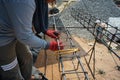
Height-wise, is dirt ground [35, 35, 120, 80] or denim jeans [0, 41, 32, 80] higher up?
denim jeans [0, 41, 32, 80]

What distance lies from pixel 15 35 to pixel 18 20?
0.86 feet

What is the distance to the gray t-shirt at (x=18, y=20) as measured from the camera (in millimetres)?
1931

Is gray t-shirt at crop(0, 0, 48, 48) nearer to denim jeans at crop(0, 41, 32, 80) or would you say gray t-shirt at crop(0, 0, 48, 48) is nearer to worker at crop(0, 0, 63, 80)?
worker at crop(0, 0, 63, 80)

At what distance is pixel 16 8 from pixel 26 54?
1.00 metres

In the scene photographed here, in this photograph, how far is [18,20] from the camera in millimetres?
1977

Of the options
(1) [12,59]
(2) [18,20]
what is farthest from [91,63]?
(2) [18,20]

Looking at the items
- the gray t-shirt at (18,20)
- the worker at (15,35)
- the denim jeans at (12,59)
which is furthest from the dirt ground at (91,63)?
the gray t-shirt at (18,20)

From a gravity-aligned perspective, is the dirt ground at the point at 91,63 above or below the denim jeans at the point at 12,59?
below

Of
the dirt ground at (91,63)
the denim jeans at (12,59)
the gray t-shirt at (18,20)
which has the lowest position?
the dirt ground at (91,63)

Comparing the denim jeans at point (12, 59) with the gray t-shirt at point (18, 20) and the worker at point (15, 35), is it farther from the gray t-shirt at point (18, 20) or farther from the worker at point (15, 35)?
the gray t-shirt at point (18, 20)

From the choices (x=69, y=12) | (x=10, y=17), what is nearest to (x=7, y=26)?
(x=10, y=17)

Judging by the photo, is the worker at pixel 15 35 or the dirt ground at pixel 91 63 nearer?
the worker at pixel 15 35

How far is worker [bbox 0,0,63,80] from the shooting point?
1944mm

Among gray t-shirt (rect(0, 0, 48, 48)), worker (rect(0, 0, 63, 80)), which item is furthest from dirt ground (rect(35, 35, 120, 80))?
gray t-shirt (rect(0, 0, 48, 48))
